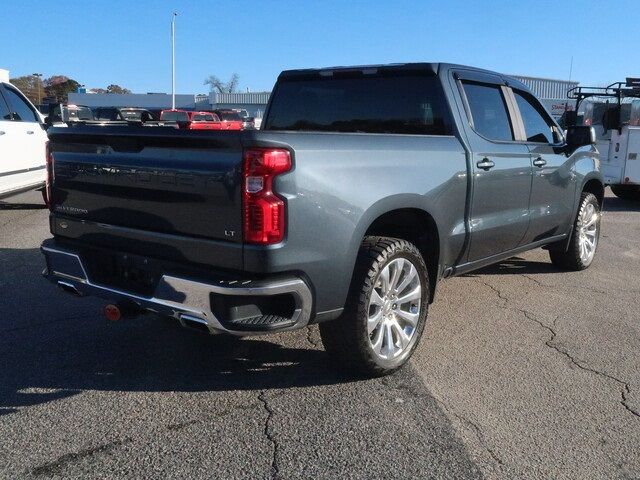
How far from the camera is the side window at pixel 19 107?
29.7 ft

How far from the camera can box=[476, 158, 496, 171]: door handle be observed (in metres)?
4.60

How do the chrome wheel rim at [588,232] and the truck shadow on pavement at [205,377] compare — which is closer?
the truck shadow on pavement at [205,377]

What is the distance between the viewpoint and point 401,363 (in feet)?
13.1

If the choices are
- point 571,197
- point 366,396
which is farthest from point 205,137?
point 571,197

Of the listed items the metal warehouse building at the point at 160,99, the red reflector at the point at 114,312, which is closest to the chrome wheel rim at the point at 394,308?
the red reflector at the point at 114,312

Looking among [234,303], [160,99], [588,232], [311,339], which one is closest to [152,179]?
[234,303]

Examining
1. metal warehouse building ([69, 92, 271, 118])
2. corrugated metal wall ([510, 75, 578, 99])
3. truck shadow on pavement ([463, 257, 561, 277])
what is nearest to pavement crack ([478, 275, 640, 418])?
truck shadow on pavement ([463, 257, 561, 277])

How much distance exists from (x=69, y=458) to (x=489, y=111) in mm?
3782

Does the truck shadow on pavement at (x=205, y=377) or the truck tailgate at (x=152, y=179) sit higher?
the truck tailgate at (x=152, y=179)

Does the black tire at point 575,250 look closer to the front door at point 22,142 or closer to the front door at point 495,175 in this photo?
the front door at point 495,175

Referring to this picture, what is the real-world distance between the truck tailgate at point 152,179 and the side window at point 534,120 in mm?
3248

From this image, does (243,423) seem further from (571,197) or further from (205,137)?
(571,197)

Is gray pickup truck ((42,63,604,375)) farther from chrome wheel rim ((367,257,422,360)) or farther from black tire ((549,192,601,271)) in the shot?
black tire ((549,192,601,271))

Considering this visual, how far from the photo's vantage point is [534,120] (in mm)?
5727
